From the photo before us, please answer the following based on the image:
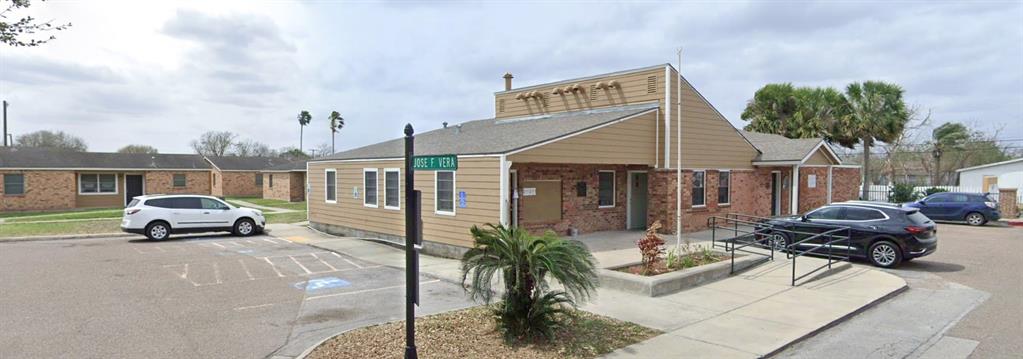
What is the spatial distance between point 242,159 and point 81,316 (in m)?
42.1

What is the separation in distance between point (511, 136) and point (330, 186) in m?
7.78

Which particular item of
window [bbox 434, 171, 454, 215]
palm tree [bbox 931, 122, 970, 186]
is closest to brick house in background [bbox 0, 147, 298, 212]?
window [bbox 434, 171, 454, 215]

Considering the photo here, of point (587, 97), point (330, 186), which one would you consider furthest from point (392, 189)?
point (587, 97)

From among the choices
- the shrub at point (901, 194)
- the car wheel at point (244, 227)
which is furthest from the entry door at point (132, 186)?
the shrub at point (901, 194)

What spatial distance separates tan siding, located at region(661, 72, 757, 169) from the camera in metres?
17.0

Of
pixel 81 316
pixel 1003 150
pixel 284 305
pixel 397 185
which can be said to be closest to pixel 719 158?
pixel 397 185

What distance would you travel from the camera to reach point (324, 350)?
6.21 m

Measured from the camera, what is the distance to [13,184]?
31797 millimetres

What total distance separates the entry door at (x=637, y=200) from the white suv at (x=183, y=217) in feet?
41.5

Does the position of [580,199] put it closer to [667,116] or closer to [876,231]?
[667,116]

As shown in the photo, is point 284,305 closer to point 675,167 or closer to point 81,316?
point 81,316

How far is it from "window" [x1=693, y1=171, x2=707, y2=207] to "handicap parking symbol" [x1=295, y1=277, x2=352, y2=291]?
37.3 ft

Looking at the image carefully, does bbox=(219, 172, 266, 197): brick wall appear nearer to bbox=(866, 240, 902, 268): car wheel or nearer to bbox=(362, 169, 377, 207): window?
bbox=(362, 169, 377, 207): window

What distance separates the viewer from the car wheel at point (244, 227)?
763 inches
